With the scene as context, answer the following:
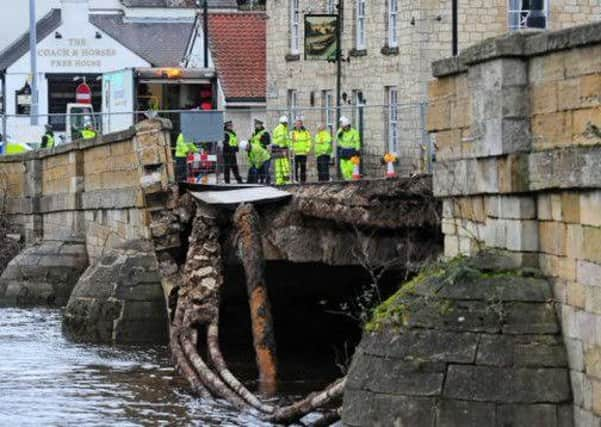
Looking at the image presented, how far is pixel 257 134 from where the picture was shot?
33594mm

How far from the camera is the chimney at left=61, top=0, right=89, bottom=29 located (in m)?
86.2

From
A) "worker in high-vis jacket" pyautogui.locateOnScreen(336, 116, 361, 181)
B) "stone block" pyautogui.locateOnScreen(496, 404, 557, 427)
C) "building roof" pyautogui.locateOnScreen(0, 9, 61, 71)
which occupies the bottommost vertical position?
"stone block" pyautogui.locateOnScreen(496, 404, 557, 427)

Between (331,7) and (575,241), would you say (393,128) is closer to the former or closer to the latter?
(575,241)

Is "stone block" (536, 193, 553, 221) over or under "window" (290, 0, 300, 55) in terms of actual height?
under

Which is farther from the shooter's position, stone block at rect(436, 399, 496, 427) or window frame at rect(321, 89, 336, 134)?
window frame at rect(321, 89, 336, 134)

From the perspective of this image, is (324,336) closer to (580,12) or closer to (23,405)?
(23,405)

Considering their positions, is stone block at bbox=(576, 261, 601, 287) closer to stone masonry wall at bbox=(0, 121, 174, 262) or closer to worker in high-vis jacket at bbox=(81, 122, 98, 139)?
stone masonry wall at bbox=(0, 121, 174, 262)

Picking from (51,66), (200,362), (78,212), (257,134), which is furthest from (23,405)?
(51,66)

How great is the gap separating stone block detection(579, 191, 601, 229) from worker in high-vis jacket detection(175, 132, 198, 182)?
15187 millimetres

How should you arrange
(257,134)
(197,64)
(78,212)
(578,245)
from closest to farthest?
(578,245) → (257,134) → (78,212) → (197,64)

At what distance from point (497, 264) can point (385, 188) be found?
19.9 ft

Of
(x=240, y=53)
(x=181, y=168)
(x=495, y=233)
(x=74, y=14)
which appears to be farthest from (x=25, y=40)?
(x=495, y=233)

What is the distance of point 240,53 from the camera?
6869 centimetres

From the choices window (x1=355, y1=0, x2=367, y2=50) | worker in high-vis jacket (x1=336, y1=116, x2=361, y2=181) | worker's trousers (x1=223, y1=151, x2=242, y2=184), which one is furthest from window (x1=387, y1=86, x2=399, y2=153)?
window (x1=355, y1=0, x2=367, y2=50)
